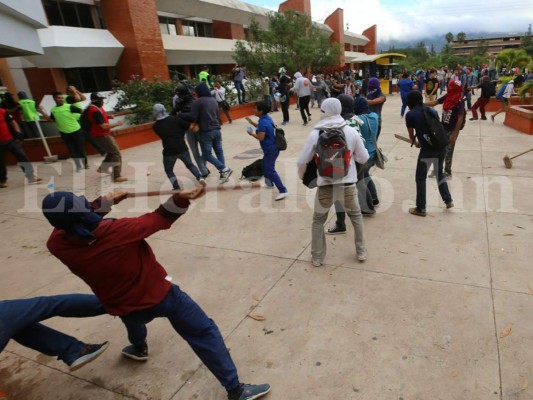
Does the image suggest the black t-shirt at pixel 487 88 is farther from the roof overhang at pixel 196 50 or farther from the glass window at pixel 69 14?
the glass window at pixel 69 14

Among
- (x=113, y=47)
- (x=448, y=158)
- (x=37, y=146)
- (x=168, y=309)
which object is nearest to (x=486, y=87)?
(x=448, y=158)

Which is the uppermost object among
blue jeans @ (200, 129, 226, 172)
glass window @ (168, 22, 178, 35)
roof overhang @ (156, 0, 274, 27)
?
roof overhang @ (156, 0, 274, 27)

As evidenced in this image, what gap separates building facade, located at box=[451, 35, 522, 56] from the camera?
127m

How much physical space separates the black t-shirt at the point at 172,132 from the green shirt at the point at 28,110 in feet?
18.2

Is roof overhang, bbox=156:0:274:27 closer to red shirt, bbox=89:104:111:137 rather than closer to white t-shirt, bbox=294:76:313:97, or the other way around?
white t-shirt, bbox=294:76:313:97

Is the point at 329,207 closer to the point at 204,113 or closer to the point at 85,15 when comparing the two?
the point at 204,113

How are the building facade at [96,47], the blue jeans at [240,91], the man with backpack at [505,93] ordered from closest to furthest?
the man with backpack at [505,93], the blue jeans at [240,91], the building facade at [96,47]

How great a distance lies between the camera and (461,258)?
142 inches

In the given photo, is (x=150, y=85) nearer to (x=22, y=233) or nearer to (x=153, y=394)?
(x=22, y=233)

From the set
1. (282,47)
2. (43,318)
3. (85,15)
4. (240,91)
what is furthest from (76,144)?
(282,47)

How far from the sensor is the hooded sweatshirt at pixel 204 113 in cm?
609

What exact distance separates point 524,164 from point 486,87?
519 cm

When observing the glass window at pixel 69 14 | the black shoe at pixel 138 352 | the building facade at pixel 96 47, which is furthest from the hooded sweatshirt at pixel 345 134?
the glass window at pixel 69 14

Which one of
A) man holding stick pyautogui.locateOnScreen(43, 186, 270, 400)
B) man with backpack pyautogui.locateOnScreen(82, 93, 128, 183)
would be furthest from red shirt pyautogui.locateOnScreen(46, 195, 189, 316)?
man with backpack pyautogui.locateOnScreen(82, 93, 128, 183)
